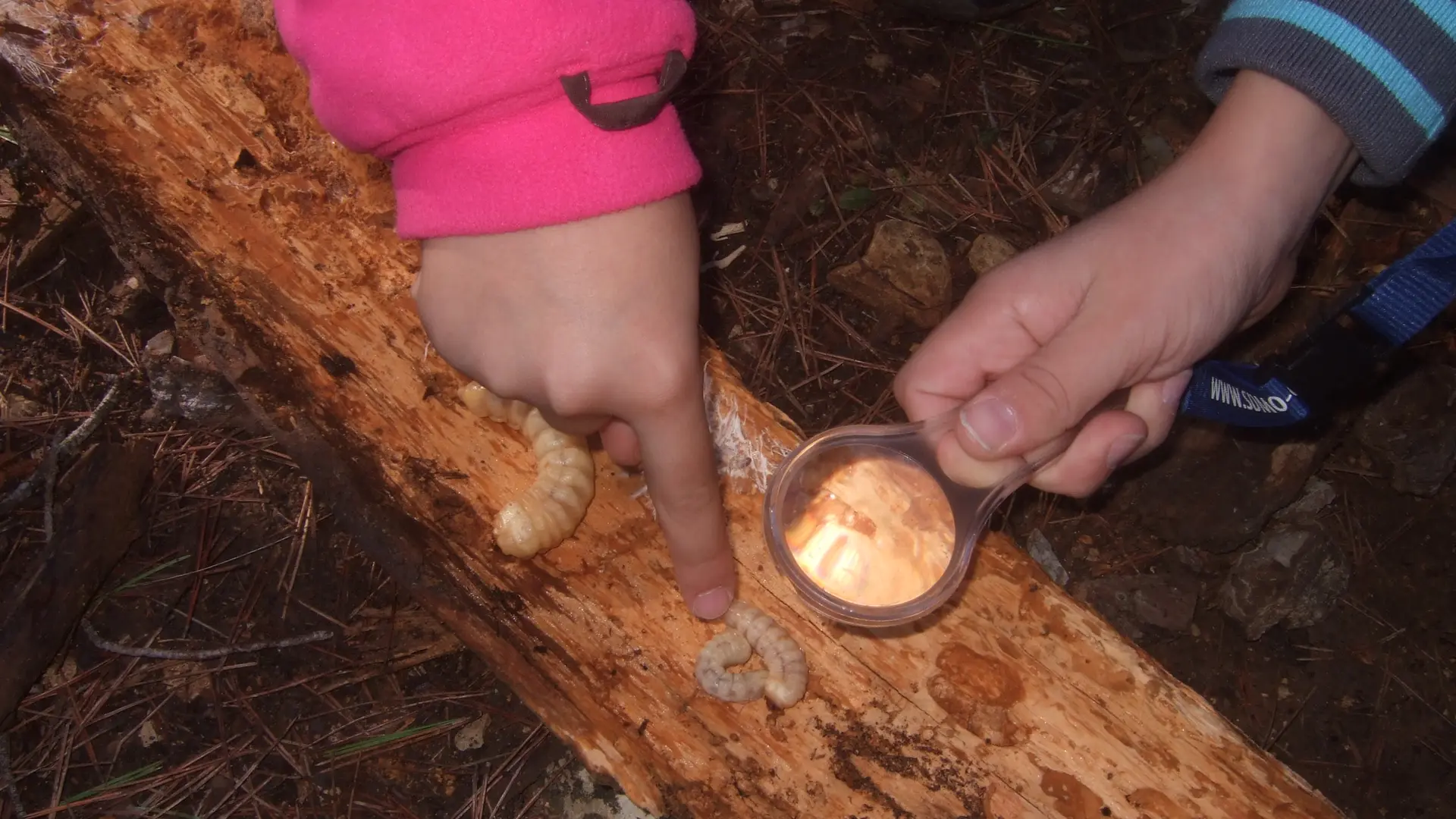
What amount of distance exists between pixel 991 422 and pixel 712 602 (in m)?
0.81

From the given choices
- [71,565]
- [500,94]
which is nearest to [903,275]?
[500,94]

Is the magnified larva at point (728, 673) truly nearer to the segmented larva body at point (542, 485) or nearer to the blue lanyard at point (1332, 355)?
the segmented larva body at point (542, 485)

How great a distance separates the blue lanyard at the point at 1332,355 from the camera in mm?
2074

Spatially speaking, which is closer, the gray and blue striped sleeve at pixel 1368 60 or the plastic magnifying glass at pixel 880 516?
the gray and blue striped sleeve at pixel 1368 60

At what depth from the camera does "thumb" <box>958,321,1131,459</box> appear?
1.75 meters

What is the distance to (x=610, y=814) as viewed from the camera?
9.21 ft

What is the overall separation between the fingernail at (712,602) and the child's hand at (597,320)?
16.3 inches

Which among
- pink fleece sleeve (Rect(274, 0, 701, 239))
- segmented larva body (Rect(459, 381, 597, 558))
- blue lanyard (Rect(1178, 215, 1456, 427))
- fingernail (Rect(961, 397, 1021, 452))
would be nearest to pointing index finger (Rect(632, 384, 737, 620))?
segmented larva body (Rect(459, 381, 597, 558))

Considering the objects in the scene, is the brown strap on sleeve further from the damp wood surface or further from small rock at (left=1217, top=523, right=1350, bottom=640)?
small rock at (left=1217, top=523, right=1350, bottom=640)

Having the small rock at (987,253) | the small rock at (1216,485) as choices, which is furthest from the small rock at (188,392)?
the small rock at (1216,485)

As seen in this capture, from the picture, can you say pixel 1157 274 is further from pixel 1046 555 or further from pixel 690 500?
pixel 1046 555

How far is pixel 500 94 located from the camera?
1.56m

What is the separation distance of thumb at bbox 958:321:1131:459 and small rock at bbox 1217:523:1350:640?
160 cm

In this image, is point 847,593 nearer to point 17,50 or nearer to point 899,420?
point 899,420
